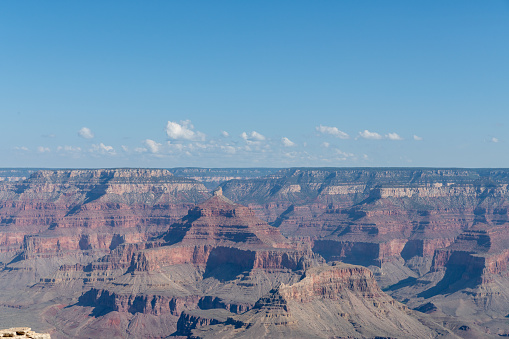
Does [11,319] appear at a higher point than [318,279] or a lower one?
lower

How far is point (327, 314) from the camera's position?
511ft

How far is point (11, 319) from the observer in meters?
191

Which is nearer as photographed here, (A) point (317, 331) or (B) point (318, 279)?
(A) point (317, 331)

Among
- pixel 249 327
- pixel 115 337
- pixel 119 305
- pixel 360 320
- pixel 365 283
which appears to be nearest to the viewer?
pixel 249 327

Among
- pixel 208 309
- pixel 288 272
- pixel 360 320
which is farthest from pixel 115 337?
pixel 360 320

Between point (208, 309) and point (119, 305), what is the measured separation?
2292 cm

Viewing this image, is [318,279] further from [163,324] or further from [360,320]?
[163,324]

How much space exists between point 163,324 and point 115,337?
11.7 meters

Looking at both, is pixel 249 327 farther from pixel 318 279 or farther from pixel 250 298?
pixel 250 298

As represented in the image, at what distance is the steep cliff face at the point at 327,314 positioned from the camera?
143875 millimetres

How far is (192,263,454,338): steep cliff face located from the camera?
144 meters

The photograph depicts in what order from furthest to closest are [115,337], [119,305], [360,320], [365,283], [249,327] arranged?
[119,305]
[115,337]
[365,283]
[360,320]
[249,327]

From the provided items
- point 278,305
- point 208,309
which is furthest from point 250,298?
point 278,305

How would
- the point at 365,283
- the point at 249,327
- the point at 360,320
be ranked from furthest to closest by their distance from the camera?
the point at 365,283, the point at 360,320, the point at 249,327
